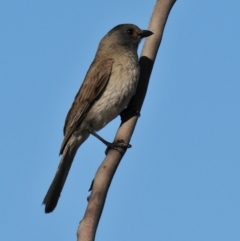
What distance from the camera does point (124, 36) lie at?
7.76m

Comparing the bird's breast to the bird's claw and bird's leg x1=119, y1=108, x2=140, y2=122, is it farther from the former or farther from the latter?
the bird's claw

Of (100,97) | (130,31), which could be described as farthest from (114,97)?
(130,31)

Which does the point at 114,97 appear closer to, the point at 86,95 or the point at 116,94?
the point at 116,94

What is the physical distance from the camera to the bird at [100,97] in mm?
6707

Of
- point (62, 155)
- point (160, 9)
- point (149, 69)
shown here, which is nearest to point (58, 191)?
point (62, 155)

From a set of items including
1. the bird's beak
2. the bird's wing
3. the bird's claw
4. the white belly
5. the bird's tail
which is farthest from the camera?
the bird's wing

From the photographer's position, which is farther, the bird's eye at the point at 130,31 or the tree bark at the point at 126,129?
the bird's eye at the point at 130,31

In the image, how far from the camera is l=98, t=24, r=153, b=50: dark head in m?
7.66

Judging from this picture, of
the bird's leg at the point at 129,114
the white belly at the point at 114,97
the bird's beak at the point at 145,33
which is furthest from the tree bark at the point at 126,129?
the white belly at the point at 114,97

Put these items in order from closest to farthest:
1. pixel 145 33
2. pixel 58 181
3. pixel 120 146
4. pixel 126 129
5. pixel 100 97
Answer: pixel 120 146, pixel 126 129, pixel 58 181, pixel 145 33, pixel 100 97

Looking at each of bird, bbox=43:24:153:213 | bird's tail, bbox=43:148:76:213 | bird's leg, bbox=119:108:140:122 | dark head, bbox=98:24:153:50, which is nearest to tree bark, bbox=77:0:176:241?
bird's leg, bbox=119:108:140:122

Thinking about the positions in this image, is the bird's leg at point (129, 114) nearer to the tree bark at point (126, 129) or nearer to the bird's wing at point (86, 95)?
the tree bark at point (126, 129)

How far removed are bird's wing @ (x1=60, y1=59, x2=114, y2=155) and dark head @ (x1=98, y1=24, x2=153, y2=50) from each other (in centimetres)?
50

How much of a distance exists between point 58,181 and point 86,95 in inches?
43.3
